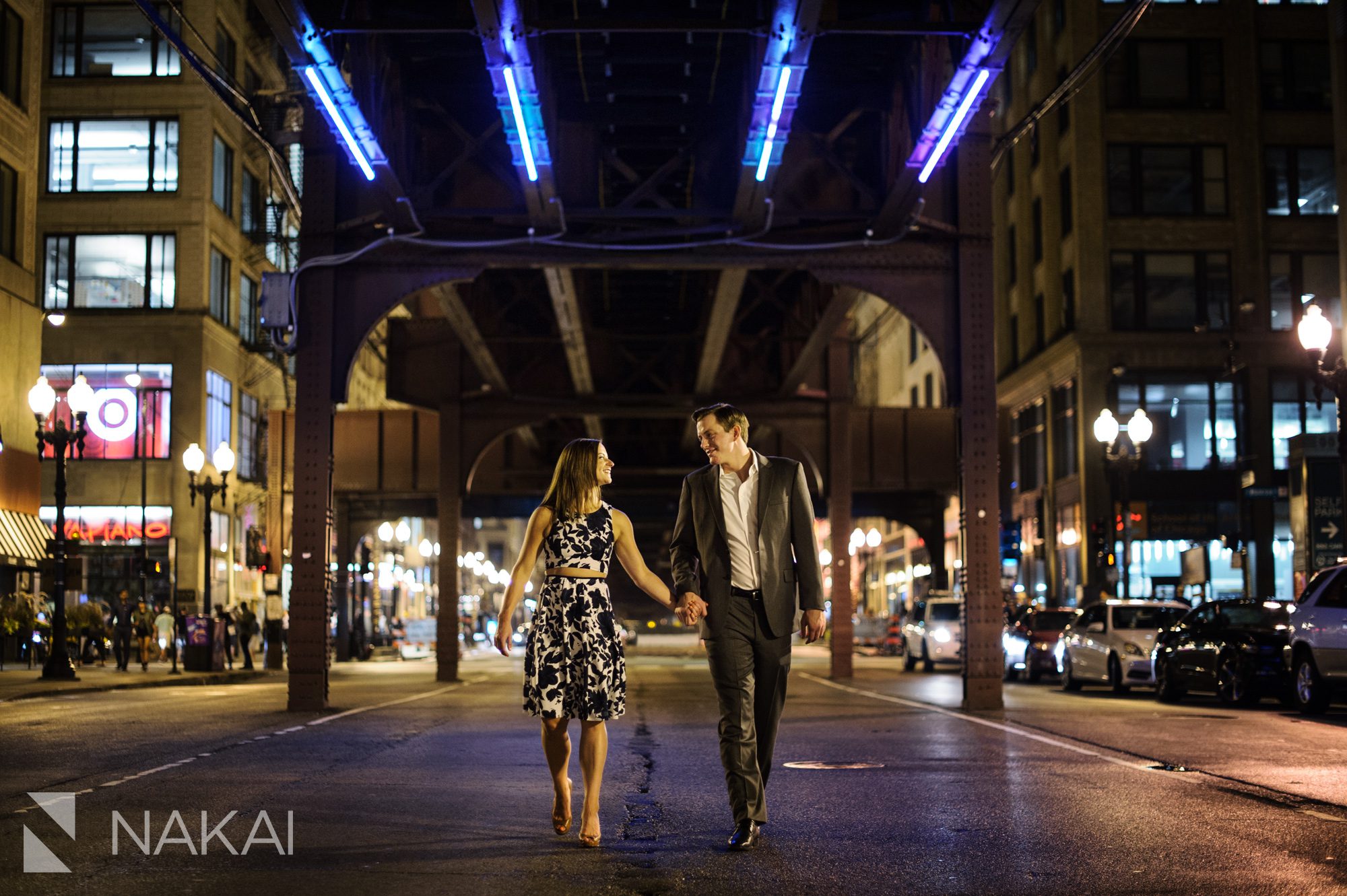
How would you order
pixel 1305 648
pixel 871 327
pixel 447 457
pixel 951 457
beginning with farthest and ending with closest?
pixel 871 327, pixel 951 457, pixel 447 457, pixel 1305 648

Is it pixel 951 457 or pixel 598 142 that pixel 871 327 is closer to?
pixel 951 457

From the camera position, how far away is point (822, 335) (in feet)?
92.7

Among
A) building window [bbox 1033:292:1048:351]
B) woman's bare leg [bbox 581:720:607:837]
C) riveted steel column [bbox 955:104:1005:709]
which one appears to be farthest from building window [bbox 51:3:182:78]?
woman's bare leg [bbox 581:720:607:837]

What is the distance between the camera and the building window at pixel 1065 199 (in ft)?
176

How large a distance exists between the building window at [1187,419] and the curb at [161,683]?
95.5 feet

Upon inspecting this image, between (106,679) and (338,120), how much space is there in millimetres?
19371

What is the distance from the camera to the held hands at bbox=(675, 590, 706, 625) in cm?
781

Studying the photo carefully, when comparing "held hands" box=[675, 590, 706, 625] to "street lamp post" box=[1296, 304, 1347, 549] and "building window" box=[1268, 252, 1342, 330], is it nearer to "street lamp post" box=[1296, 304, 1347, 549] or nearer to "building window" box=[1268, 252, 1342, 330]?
"street lamp post" box=[1296, 304, 1347, 549]

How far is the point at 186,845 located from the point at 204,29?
52117 mm

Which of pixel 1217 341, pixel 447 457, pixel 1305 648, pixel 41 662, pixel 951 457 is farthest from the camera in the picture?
pixel 1217 341

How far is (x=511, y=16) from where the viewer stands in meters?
13.5

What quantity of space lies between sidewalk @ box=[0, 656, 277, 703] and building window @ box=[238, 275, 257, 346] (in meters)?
19.8

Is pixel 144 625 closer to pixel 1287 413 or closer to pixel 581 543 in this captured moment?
pixel 581 543

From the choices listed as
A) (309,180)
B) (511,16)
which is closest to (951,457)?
(309,180)
